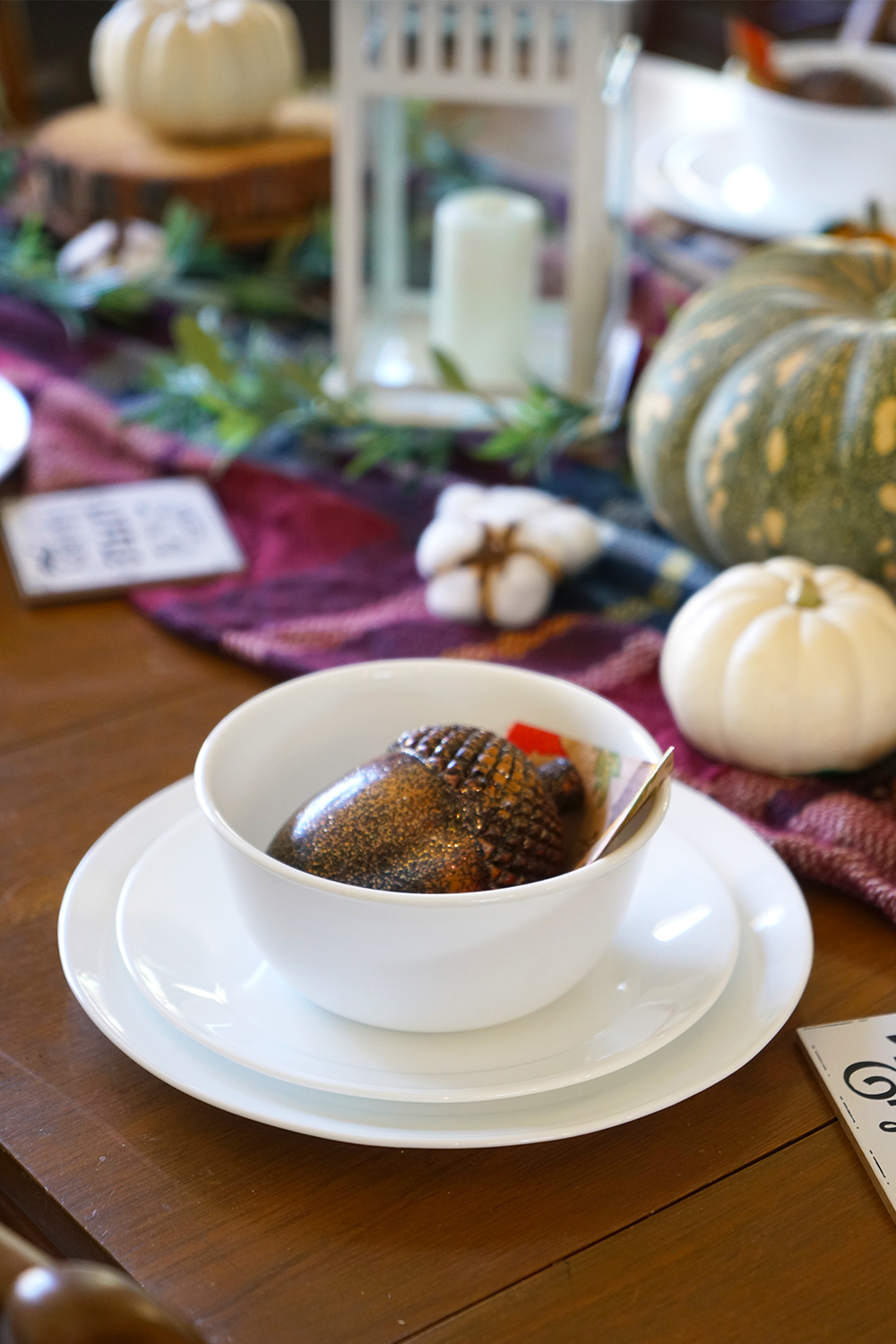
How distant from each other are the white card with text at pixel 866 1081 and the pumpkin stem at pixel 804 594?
236mm

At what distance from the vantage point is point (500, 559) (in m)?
0.79

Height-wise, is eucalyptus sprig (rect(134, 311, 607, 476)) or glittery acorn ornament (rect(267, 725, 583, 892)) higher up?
glittery acorn ornament (rect(267, 725, 583, 892))

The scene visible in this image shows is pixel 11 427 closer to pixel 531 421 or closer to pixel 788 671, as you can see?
pixel 531 421

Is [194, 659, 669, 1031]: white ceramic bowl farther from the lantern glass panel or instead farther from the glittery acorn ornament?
the lantern glass panel

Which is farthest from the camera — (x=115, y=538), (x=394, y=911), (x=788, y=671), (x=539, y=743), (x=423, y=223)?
(x=423, y=223)

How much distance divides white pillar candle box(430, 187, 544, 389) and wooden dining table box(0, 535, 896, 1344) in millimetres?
633

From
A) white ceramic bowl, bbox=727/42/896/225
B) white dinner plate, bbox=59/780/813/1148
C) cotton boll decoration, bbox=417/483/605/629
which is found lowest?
cotton boll decoration, bbox=417/483/605/629

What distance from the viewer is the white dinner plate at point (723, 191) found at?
3.41 feet

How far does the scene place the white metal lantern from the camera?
91 cm

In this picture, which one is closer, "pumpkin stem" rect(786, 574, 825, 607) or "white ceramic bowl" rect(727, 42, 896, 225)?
"pumpkin stem" rect(786, 574, 825, 607)

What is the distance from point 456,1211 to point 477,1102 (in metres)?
0.03

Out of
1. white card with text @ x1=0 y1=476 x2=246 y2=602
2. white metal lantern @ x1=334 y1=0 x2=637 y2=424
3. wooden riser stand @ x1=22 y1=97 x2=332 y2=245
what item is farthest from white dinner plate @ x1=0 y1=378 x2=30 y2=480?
wooden riser stand @ x1=22 y1=97 x2=332 y2=245

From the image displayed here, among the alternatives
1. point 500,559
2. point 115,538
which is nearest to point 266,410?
point 115,538

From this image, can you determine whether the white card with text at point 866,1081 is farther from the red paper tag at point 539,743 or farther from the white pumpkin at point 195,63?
the white pumpkin at point 195,63
